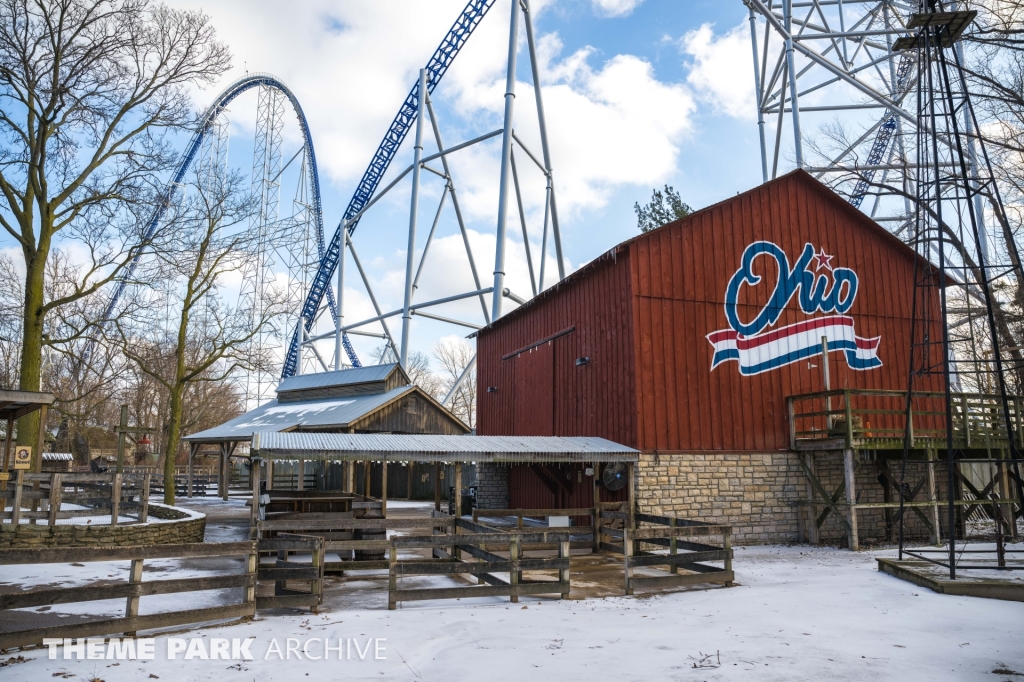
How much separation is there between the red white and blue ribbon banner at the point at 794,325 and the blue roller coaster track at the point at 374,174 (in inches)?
723

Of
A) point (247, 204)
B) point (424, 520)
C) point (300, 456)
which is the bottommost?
point (424, 520)

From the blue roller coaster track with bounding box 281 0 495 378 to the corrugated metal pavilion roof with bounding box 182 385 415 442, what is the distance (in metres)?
8.80

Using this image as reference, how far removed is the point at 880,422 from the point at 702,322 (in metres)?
5.18

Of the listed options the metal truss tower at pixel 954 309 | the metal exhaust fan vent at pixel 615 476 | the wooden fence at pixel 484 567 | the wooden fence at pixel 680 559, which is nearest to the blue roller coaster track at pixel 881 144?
the metal truss tower at pixel 954 309

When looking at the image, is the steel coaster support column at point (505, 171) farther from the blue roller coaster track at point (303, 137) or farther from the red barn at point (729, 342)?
the blue roller coaster track at point (303, 137)

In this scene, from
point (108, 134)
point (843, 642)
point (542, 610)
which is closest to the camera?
point (843, 642)

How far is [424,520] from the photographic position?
1127cm

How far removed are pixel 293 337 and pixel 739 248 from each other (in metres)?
30.7

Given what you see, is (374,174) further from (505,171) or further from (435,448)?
(435,448)

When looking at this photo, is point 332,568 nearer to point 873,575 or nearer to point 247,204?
point 873,575

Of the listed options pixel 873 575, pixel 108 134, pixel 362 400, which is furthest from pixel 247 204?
pixel 873 575

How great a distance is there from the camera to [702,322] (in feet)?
51.0

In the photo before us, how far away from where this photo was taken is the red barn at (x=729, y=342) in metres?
14.9

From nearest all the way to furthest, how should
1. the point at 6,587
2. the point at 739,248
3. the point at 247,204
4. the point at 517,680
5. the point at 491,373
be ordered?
the point at 517,680 → the point at 6,587 → the point at 739,248 → the point at 247,204 → the point at 491,373
